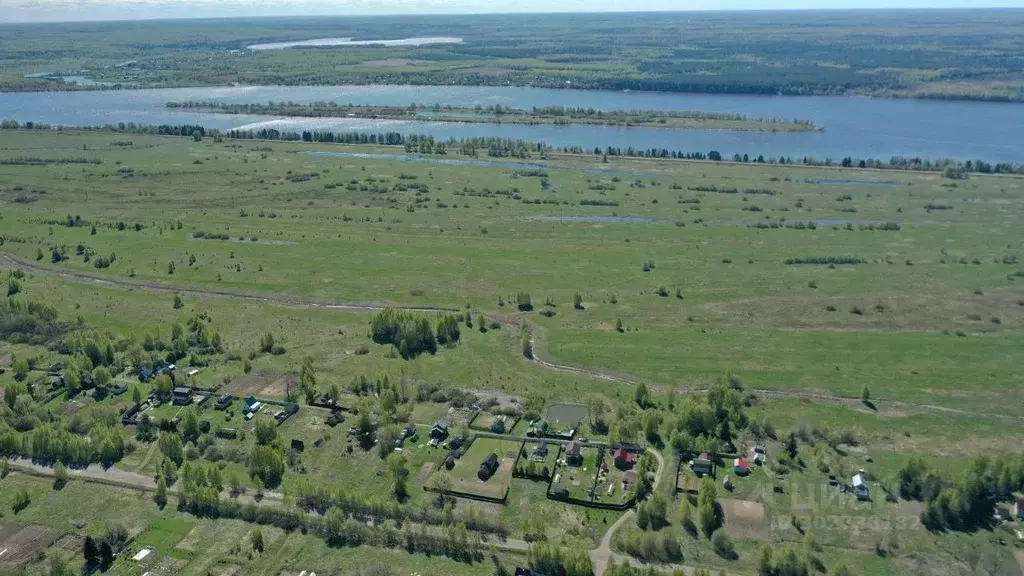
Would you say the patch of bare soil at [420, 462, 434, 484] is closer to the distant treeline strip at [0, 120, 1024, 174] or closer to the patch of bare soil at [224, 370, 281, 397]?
the patch of bare soil at [224, 370, 281, 397]

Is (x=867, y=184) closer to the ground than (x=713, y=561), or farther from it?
farther from it

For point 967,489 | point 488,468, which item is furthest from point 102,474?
point 967,489

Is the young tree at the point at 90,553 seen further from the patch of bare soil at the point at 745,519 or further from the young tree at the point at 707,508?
the patch of bare soil at the point at 745,519

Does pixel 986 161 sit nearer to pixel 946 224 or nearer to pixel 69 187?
pixel 946 224

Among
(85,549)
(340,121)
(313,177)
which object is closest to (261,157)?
(313,177)

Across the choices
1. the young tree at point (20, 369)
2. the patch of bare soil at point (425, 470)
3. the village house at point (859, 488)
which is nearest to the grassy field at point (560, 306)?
the patch of bare soil at point (425, 470)

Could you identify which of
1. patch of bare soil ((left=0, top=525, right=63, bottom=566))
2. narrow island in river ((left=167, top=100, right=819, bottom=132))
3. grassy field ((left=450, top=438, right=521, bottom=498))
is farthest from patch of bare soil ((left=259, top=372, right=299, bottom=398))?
narrow island in river ((left=167, top=100, right=819, bottom=132))
